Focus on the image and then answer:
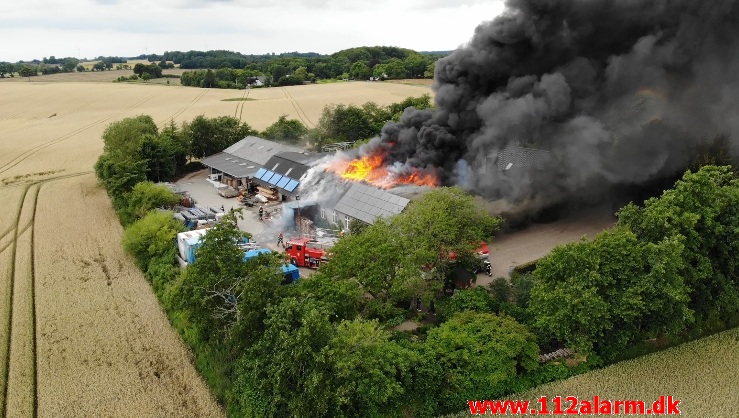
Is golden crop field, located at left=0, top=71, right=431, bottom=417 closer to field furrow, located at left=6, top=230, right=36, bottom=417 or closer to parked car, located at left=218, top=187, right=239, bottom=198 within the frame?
field furrow, located at left=6, top=230, right=36, bottom=417

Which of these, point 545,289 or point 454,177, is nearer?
point 545,289

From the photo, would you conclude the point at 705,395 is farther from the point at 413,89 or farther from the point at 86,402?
the point at 413,89

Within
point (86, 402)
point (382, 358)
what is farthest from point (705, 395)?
point (86, 402)

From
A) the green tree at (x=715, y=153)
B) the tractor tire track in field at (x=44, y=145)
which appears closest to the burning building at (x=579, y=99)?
the green tree at (x=715, y=153)

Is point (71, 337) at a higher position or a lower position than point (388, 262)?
lower

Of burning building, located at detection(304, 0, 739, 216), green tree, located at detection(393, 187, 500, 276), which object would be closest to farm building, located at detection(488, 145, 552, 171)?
burning building, located at detection(304, 0, 739, 216)

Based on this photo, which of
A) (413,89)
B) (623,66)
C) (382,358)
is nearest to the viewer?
(382,358)

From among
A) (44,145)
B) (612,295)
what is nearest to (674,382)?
(612,295)
